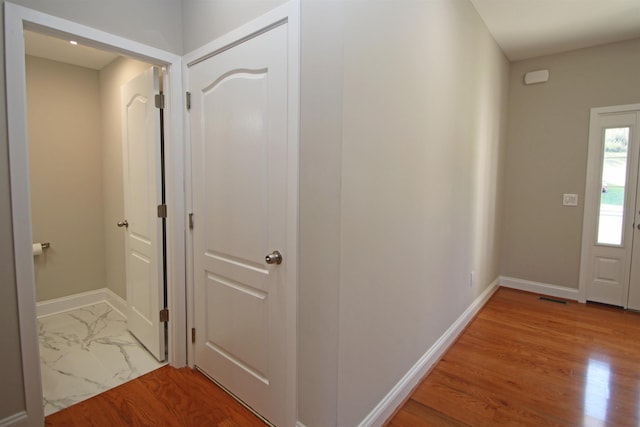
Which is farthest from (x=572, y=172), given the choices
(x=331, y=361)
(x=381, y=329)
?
(x=331, y=361)

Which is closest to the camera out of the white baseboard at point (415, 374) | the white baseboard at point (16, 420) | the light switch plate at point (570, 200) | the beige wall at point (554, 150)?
the white baseboard at point (16, 420)

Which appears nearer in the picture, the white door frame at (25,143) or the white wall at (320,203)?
the white wall at (320,203)

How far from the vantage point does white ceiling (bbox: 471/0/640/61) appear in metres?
2.59

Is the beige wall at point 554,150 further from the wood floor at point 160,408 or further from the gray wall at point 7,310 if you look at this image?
the gray wall at point 7,310

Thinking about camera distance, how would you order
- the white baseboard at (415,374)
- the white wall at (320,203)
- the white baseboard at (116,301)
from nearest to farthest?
the white wall at (320,203) → the white baseboard at (415,374) → the white baseboard at (116,301)

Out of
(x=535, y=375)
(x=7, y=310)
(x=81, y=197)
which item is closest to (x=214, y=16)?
(x=7, y=310)

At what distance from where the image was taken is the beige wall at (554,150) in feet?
11.0

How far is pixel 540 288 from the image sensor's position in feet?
12.6

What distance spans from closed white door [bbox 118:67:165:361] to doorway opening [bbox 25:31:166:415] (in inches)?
1.1

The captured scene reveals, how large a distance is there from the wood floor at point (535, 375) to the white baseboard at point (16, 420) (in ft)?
6.09

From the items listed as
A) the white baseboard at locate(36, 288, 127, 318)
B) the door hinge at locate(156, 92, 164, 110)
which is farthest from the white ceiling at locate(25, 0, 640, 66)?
the white baseboard at locate(36, 288, 127, 318)

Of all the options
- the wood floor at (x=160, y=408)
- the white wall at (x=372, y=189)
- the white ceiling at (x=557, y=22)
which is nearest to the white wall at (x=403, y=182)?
the white wall at (x=372, y=189)

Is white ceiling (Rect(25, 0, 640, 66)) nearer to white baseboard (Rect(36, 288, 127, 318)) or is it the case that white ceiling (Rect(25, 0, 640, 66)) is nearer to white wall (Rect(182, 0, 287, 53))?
white wall (Rect(182, 0, 287, 53))

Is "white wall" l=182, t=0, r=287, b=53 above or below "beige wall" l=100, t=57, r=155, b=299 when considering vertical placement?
above
